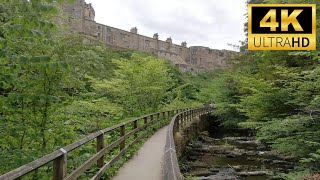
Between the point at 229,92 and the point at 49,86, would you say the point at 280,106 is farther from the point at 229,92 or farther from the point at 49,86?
the point at 229,92

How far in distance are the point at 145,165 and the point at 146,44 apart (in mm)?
71989

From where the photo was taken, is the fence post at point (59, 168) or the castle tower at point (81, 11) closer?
the fence post at point (59, 168)

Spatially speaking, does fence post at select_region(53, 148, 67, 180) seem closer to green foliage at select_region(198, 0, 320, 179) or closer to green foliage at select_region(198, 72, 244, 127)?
green foliage at select_region(198, 0, 320, 179)

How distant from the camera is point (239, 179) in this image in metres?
13.0

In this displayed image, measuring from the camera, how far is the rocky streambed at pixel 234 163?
13.6 m

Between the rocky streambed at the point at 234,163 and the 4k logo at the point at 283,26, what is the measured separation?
5.25 metres

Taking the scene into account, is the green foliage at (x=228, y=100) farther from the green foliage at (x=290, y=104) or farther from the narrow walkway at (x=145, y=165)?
the narrow walkway at (x=145, y=165)

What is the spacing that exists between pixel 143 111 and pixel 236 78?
33.9 ft

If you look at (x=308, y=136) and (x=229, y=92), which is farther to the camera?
(x=229, y=92)

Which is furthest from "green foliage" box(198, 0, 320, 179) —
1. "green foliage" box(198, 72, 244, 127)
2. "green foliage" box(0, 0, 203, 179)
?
"green foliage" box(0, 0, 203, 179)

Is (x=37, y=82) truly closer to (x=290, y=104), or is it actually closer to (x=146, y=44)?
(x=290, y=104)

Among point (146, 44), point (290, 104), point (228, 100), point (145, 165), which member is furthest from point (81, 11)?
point (145, 165)

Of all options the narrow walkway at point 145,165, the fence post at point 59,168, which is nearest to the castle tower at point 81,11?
the narrow walkway at point 145,165

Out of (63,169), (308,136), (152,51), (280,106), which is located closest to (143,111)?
(280,106)
